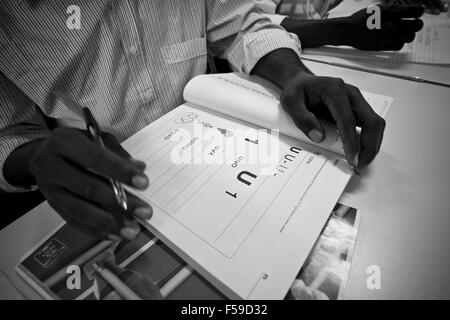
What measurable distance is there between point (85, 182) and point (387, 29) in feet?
2.64

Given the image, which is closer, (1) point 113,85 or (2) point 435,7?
(1) point 113,85

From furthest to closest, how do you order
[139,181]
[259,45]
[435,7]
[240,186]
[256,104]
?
[435,7], [259,45], [256,104], [240,186], [139,181]

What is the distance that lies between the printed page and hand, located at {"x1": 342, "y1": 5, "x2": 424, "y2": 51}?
267mm

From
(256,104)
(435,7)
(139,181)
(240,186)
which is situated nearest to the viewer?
(139,181)

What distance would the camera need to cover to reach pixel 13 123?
445 millimetres

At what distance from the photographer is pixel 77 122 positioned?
1.73 ft

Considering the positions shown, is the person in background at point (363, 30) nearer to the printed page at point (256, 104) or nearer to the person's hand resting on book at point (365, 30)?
the person's hand resting on book at point (365, 30)

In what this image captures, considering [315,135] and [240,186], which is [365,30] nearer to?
[315,135]

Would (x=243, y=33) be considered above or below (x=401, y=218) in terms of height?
above

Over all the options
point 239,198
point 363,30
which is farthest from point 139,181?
point 363,30

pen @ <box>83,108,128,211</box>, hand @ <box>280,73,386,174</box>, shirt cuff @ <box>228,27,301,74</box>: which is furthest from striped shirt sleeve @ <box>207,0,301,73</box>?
pen @ <box>83,108,128,211</box>
